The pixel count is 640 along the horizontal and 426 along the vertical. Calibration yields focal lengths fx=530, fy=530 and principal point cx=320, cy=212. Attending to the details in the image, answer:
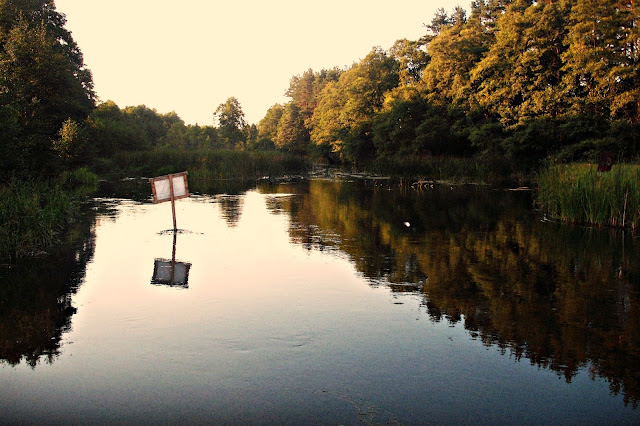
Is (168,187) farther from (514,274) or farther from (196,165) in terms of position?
(196,165)

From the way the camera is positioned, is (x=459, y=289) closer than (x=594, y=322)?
No

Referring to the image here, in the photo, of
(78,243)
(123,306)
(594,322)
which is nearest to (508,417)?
(594,322)

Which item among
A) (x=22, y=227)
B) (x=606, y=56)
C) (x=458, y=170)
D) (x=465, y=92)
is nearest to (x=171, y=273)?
(x=22, y=227)

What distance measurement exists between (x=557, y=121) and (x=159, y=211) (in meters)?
30.5

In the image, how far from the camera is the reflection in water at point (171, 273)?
1053 cm

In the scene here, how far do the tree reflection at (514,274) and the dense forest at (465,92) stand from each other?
1121 cm

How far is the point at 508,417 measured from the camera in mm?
4926

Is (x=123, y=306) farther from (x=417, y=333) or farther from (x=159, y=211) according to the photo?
(x=159, y=211)

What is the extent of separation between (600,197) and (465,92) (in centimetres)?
3321

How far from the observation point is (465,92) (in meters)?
48.0

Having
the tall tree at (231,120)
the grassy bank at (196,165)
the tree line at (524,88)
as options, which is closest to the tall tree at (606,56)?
the tree line at (524,88)

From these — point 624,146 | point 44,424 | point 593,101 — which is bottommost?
point 44,424

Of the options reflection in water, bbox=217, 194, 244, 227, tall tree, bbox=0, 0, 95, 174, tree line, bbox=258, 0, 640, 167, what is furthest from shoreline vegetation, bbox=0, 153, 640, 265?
reflection in water, bbox=217, 194, 244, 227

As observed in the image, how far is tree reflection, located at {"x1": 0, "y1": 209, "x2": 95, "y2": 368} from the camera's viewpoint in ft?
22.2
